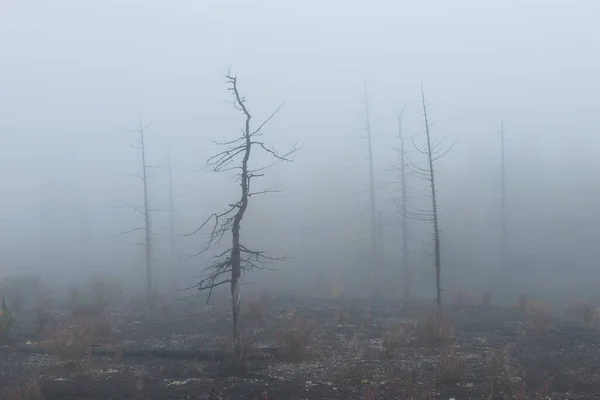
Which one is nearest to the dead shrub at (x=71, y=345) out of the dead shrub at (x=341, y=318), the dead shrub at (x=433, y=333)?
the dead shrub at (x=341, y=318)

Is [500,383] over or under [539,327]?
over

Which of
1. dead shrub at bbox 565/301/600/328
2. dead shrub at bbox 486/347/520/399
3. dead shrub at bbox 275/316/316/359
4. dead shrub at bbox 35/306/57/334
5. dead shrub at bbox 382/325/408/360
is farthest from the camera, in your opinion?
dead shrub at bbox 565/301/600/328

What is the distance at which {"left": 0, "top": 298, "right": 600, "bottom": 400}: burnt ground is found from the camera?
1082cm

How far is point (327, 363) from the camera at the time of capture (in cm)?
1366

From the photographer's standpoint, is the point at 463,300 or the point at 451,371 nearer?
the point at 451,371

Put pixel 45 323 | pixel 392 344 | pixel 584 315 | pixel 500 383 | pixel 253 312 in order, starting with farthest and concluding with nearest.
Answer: pixel 253 312 → pixel 584 315 → pixel 45 323 → pixel 392 344 → pixel 500 383

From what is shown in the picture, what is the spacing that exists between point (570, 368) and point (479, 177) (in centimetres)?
4303

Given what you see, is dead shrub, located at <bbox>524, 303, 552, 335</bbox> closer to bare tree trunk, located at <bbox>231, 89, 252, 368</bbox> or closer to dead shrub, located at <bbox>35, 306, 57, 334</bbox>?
bare tree trunk, located at <bbox>231, 89, 252, 368</bbox>

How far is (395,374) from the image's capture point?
39.0ft

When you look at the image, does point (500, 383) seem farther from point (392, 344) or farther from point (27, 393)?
point (27, 393)

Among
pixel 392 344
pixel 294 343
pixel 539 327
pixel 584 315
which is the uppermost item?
pixel 294 343

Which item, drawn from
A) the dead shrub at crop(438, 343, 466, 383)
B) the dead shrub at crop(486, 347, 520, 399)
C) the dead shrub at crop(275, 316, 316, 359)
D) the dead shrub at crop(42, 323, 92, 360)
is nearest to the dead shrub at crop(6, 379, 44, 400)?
the dead shrub at crop(42, 323, 92, 360)

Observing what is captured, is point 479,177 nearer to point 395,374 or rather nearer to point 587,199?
point 587,199

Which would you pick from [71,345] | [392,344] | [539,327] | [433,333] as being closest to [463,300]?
[539,327]
